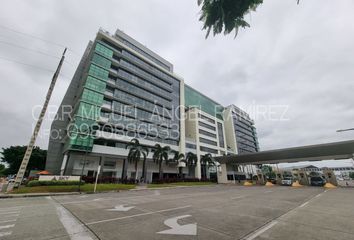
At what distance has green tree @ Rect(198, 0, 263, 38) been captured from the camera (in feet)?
11.4

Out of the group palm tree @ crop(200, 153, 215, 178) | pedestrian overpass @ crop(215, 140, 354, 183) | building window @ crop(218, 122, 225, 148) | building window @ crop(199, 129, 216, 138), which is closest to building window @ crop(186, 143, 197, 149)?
palm tree @ crop(200, 153, 215, 178)

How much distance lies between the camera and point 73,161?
112 ft

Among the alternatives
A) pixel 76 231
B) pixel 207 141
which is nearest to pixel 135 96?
pixel 207 141

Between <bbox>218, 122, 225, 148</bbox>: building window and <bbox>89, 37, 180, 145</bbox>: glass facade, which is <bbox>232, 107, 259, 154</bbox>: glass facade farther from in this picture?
<bbox>89, 37, 180, 145</bbox>: glass facade

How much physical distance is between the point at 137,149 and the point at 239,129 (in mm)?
70395

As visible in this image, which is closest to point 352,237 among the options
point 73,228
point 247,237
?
point 247,237

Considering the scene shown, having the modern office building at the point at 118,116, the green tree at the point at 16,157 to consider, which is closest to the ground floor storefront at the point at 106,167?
the modern office building at the point at 118,116

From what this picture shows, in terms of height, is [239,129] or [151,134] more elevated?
[239,129]

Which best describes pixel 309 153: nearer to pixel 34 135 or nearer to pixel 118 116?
pixel 118 116

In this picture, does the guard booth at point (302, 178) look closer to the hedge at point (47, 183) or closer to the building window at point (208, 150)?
the building window at point (208, 150)

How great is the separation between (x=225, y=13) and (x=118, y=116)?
40.8 meters

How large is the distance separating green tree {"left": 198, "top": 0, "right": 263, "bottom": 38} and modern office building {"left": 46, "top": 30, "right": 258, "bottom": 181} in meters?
35.7

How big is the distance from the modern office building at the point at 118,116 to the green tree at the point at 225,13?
35677mm

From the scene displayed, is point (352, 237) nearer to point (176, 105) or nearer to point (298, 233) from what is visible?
point (298, 233)
